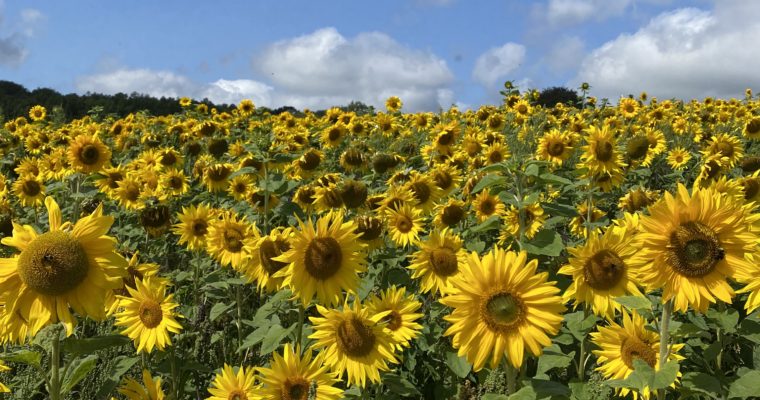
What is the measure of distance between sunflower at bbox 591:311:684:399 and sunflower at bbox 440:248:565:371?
3.25 ft

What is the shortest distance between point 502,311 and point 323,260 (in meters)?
1.07

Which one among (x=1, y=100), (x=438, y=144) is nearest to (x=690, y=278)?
(x=438, y=144)

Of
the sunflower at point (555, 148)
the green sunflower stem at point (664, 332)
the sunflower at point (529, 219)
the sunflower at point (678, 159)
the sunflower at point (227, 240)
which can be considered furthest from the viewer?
the sunflower at point (678, 159)

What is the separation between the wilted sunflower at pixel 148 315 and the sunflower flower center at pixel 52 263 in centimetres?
108

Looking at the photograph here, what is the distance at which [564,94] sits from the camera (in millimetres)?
25500

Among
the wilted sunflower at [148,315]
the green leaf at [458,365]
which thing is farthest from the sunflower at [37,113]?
the green leaf at [458,365]

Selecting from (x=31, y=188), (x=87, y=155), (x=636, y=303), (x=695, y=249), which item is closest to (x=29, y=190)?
(x=31, y=188)

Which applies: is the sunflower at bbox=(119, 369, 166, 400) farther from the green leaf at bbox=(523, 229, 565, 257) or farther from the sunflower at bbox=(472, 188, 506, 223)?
the sunflower at bbox=(472, 188, 506, 223)

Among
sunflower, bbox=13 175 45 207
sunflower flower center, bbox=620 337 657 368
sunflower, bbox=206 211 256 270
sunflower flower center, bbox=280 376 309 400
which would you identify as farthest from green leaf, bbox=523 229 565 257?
sunflower, bbox=13 175 45 207

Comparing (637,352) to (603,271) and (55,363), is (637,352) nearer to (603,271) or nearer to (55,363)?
(603,271)

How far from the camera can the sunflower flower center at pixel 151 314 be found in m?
3.18

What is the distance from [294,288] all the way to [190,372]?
4.74 feet

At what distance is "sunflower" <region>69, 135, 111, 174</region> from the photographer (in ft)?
20.0

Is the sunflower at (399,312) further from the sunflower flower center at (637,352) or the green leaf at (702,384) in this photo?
the green leaf at (702,384)
